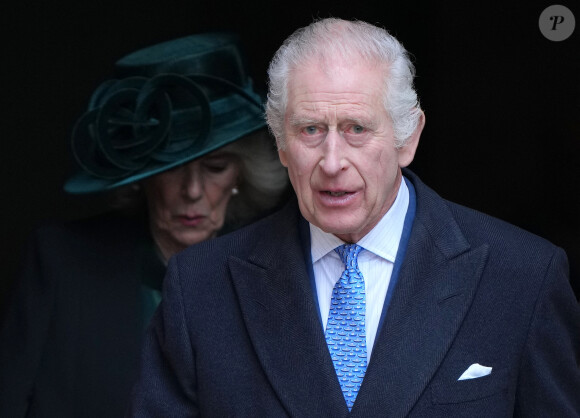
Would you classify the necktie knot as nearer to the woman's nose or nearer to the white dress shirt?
the white dress shirt

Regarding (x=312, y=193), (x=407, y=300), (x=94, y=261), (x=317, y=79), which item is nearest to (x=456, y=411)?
(x=407, y=300)

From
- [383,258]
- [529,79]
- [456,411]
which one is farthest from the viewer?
[529,79]

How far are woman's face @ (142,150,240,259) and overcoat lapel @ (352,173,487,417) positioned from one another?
1185 mm

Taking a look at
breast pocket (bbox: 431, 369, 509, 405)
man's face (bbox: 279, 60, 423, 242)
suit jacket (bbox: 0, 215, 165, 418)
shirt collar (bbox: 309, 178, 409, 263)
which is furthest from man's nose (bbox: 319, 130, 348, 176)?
suit jacket (bbox: 0, 215, 165, 418)

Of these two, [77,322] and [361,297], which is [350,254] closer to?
[361,297]

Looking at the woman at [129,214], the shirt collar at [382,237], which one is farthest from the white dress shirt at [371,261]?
the woman at [129,214]

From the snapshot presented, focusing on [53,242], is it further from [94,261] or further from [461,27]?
[461,27]

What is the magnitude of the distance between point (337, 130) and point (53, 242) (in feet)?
5.07

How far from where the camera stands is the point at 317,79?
2.80 metres

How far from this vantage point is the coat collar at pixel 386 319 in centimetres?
280

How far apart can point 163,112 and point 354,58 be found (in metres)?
1.24

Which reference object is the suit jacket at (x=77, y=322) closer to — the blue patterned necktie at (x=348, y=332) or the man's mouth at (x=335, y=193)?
the blue patterned necktie at (x=348, y=332)

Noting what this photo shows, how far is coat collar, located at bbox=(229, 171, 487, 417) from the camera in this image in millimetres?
2801

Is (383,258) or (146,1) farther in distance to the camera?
(146,1)
